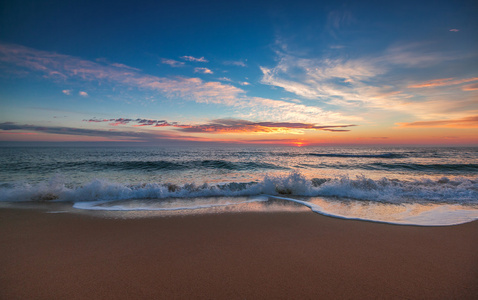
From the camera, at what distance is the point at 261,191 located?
8.12 meters

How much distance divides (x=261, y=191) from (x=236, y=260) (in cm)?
522

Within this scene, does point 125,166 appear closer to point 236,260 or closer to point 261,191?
point 261,191

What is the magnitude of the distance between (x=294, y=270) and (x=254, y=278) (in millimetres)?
585

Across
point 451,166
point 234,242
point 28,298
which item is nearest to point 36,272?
point 28,298

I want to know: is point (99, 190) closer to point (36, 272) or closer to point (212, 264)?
point (36, 272)

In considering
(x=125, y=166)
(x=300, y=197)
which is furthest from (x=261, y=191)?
(x=125, y=166)

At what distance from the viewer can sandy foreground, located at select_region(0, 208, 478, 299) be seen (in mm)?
2357

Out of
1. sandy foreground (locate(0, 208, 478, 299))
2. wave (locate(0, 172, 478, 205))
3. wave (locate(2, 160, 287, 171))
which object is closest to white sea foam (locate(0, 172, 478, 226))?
wave (locate(0, 172, 478, 205))

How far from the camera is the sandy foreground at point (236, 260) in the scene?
2.36m

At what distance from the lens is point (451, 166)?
17875mm

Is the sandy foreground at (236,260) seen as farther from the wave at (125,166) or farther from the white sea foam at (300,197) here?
the wave at (125,166)

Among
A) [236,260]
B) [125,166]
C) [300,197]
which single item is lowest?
[125,166]

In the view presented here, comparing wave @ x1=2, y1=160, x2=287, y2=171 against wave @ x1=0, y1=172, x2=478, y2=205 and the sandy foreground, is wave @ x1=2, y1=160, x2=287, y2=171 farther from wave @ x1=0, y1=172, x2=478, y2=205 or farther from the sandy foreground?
the sandy foreground

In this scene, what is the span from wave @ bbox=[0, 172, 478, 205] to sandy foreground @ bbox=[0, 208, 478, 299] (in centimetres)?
257
